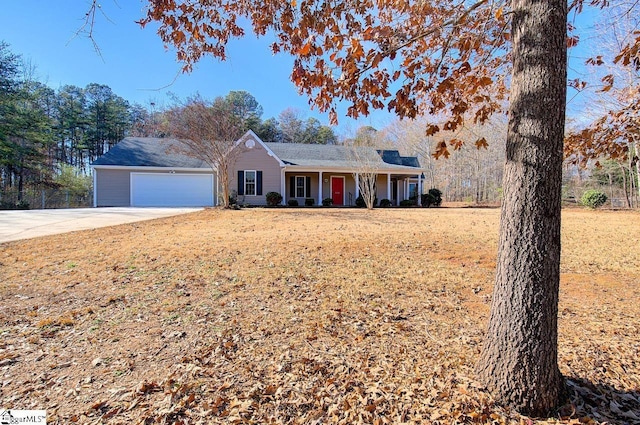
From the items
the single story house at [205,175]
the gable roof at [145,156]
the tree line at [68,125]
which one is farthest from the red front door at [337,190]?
the gable roof at [145,156]

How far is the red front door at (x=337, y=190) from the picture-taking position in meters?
21.0

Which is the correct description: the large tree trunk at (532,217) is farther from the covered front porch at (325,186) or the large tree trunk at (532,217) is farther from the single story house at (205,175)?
the covered front porch at (325,186)

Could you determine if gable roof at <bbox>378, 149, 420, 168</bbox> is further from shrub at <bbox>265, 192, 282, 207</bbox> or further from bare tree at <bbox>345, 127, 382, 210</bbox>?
shrub at <bbox>265, 192, 282, 207</bbox>

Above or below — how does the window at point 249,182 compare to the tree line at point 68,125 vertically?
below

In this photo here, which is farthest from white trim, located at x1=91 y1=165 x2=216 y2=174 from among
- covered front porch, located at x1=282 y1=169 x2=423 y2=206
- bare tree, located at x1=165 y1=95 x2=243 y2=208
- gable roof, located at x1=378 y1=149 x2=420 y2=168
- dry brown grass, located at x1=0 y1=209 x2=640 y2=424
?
dry brown grass, located at x1=0 y1=209 x2=640 y2=424

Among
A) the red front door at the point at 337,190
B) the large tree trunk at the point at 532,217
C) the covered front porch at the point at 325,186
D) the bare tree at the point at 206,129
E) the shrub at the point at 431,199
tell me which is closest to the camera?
the large tree trunk at the point at 532,217

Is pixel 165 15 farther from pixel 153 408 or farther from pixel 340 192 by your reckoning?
pixel 340 192

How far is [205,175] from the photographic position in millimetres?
19234

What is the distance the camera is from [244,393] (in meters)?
2.03

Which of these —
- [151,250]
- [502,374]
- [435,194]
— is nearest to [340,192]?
[435,194]

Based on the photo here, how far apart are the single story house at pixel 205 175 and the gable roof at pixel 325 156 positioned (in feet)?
0.23

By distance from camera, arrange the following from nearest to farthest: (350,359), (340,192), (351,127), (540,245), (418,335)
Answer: (540,245) < (350,359) < (418,335) < (351,127) < (340,192)

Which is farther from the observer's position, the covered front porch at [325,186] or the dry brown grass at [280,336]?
the covered front porch at [325,186]

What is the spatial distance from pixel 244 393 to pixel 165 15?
3364 millimetres
